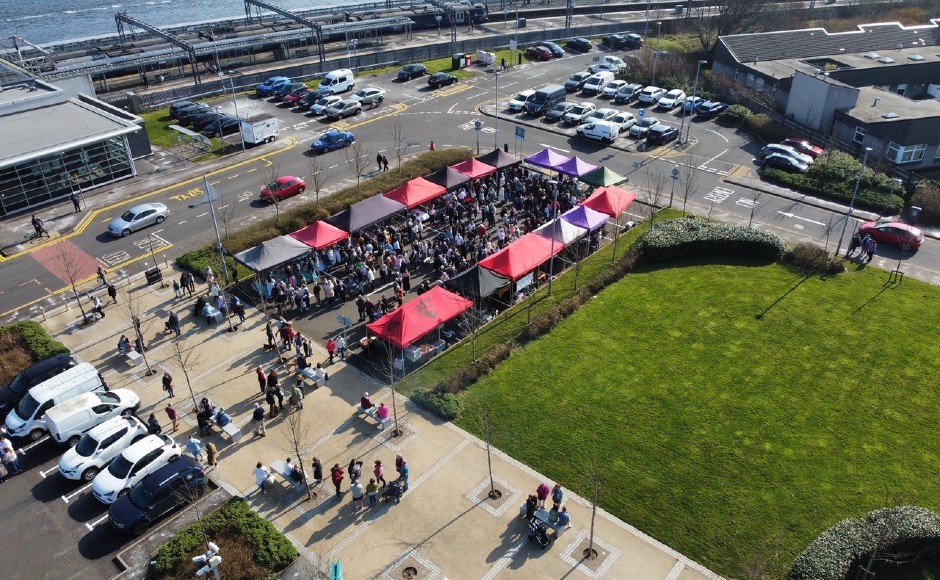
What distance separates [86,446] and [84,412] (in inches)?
73.4

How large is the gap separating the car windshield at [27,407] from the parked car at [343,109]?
39.0 m

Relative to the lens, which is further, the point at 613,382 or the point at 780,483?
the point at 613,382

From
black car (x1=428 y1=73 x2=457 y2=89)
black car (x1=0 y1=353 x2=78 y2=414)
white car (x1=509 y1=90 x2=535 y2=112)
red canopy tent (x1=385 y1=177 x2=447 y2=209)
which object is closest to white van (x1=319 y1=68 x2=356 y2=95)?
black car (x1=428 y1=73 x2=457 y2=89)

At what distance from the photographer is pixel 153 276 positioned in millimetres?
38250

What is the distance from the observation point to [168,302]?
36812mm

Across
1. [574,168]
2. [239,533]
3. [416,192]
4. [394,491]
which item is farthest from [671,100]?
[239,533]

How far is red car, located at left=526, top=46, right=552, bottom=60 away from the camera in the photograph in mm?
81688

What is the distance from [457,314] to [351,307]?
6.59 metres

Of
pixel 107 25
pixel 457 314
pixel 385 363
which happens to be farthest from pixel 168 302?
pixel 107 25

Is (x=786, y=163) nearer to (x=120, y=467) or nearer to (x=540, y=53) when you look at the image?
(x=540, y=53)

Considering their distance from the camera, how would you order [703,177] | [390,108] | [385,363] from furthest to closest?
[390,108], [703,177], [385,363]

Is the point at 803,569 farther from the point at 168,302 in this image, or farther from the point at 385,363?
the point at 168,302

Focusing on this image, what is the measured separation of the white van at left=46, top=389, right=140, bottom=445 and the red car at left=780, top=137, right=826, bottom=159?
160 feet

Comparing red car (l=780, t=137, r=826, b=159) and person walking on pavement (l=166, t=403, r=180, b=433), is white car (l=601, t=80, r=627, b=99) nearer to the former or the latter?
red car (l=780, t=137, r=826, b=159)
